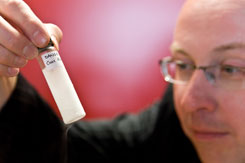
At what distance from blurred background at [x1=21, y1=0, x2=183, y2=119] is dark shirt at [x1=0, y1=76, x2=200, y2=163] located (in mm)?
295

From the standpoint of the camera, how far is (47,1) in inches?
55.4

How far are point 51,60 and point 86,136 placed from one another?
0.59 m

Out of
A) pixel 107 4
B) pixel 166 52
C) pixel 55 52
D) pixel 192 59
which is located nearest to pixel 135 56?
pixel 166 52

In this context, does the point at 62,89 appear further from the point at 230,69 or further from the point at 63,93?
the point at 230,69

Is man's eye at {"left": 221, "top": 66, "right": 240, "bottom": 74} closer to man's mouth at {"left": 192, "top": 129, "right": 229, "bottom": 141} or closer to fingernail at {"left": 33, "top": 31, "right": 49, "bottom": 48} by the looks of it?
man's mouth at {"left": 192, "top": 129, "right": 229, "bottom": 141}

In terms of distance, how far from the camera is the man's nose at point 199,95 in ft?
3.00

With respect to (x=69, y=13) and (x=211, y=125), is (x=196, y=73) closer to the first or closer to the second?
(x=211, y=125)

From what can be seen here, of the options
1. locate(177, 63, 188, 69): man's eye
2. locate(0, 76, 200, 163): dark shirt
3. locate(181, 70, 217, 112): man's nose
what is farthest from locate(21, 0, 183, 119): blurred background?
locate(181, 70, 217, 112): man's nose

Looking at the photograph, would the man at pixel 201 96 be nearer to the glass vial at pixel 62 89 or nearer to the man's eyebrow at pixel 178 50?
the man's eyebrow at pixel 178 50


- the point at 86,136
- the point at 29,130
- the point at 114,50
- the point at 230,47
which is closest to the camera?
the point at 230,47

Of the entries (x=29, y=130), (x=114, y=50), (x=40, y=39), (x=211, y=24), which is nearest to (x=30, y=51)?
(x=40, y=39)

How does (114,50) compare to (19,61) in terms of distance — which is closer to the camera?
(19,61)

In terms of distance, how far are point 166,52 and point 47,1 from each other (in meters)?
0.64

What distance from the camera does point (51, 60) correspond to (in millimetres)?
636
